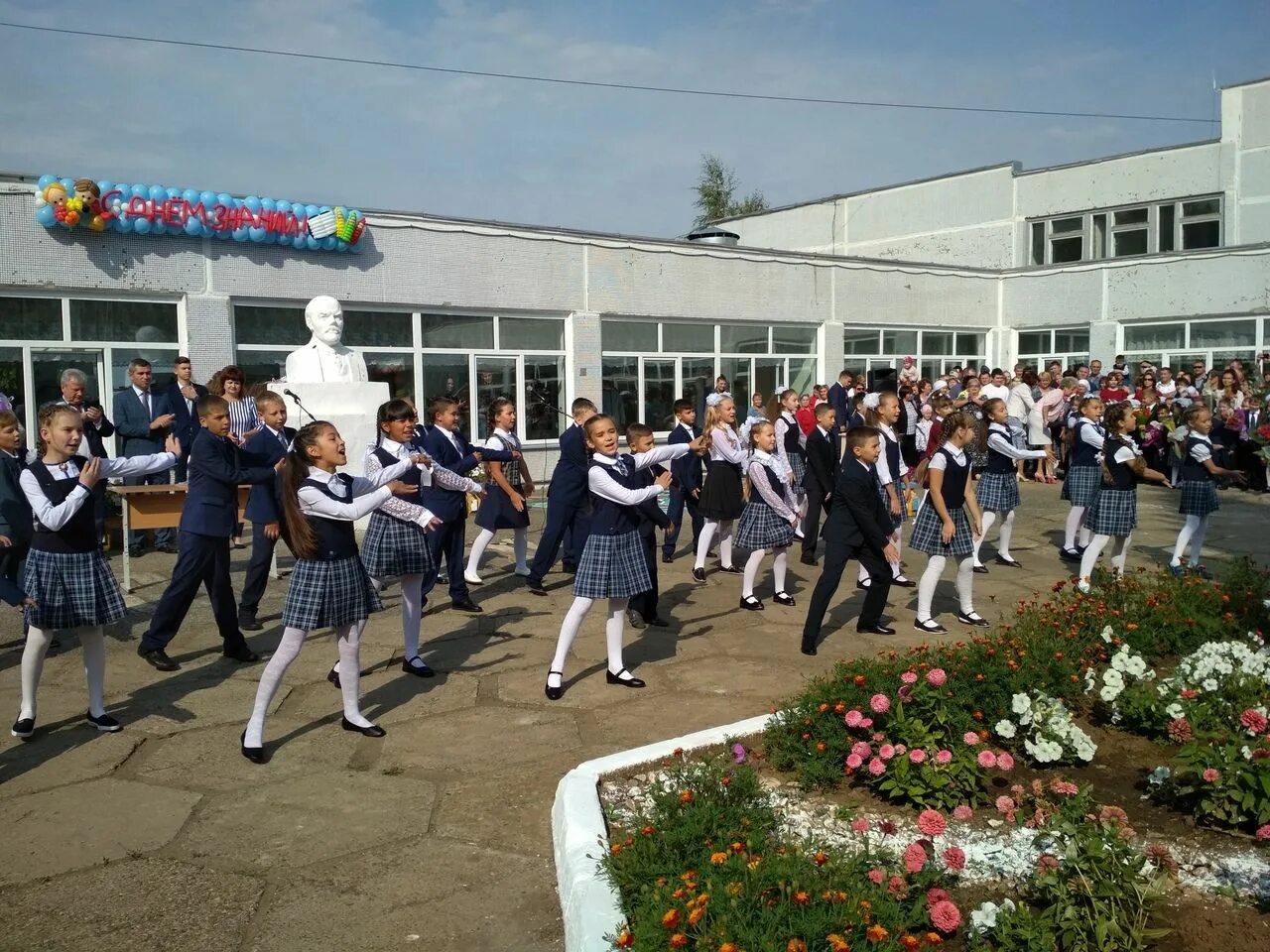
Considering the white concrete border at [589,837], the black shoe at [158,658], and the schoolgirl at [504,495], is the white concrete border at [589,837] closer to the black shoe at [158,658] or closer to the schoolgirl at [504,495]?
the black shoe at [158,658]

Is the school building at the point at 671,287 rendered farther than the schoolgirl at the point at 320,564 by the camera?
Yes

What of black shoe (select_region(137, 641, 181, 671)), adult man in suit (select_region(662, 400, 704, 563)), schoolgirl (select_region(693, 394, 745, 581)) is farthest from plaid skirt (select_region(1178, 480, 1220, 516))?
black shoe (select_region(137, 641, 181, 671))

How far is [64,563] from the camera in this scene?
18.2ft

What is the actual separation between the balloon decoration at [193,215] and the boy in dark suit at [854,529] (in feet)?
33.9

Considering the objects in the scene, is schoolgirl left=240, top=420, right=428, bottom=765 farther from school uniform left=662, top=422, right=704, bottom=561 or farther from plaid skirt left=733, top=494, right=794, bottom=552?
school uniform left=662, top=422, right=704, bottom=561

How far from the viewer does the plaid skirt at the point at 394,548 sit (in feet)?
21.2

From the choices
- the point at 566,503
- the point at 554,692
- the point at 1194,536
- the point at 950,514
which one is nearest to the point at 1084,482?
the point at 1194,536

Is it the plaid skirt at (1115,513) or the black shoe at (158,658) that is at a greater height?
the plaid skirt at (1115,513)

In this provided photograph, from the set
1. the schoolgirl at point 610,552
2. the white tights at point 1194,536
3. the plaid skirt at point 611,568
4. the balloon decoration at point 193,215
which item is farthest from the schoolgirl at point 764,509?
the balloon decoration at point 193,215

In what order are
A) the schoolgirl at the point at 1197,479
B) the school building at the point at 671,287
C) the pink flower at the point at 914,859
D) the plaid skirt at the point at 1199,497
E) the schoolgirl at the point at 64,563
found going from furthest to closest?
the school building at the point at 671,287 → the plaid skirt at the point at 1199,497 → the schoolgirl at the point at 1197,479 → the schoolgirl at the point at 64,563 → the pink flower at the point at 914,859

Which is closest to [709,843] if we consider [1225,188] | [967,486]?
[967,486]

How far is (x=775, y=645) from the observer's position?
24.4 feet

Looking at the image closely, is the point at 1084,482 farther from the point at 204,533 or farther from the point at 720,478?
the point at 204,533

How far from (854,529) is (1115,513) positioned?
9.03 ft
